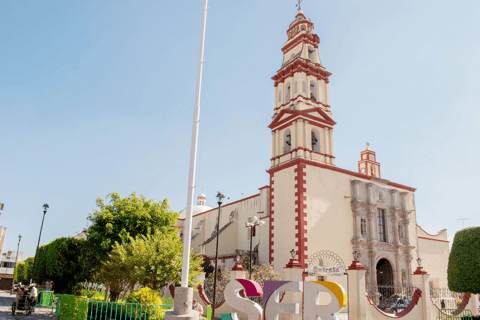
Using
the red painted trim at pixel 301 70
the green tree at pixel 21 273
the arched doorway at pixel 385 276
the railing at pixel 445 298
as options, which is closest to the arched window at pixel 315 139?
the red painted trim at pixel 301 70

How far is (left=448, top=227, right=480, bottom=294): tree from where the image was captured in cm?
1672

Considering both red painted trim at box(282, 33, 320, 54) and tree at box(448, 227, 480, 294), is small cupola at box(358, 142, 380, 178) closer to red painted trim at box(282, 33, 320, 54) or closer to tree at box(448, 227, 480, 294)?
red painted trim at box(282, 33, 320, 54)

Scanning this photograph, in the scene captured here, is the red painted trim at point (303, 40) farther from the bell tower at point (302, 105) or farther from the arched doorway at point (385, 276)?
the arched doorway at point (385, 276)

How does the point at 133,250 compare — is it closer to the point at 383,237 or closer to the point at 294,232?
the point at 294,232

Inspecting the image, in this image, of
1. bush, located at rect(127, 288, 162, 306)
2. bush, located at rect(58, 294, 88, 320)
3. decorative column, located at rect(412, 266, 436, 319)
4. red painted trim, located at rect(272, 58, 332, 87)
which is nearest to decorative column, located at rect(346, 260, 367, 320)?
decorative column, located at rect(412, 266, 436, 319)

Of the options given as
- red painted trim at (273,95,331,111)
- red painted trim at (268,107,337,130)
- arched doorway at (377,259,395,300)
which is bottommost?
arched doorway at (377,259,395,300)

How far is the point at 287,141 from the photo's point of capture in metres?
27.8

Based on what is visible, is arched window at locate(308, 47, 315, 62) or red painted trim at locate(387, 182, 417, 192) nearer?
red painted trim at locate(387, 182, 417, 192)

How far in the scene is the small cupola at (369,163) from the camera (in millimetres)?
31156

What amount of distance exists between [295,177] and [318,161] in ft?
9.62

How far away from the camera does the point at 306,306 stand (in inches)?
453

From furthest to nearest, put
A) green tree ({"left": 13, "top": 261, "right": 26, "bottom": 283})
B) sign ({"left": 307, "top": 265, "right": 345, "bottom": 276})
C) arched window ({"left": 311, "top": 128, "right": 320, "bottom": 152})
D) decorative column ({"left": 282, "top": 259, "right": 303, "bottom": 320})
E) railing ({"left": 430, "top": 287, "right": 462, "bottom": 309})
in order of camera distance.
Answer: green tree ({"left": 13, "top": 261, "right": 26, "bottom": 283}) → arched window ({"left": 311, "top": 128, "right": 320, "bottom": 152}) → railing ({"left": 430, "top": 287, "right": 462, "bottom": 309}) → decorative column ({"left": 282, "top": 259, "right": 303, "bottom": 320}) → sign ({"left": 307, "top": 265, "right": 345, "bottom": 276})

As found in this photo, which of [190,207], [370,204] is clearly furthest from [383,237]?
[190,207]

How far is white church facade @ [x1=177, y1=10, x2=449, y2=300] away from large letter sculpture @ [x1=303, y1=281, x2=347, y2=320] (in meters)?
10.6
